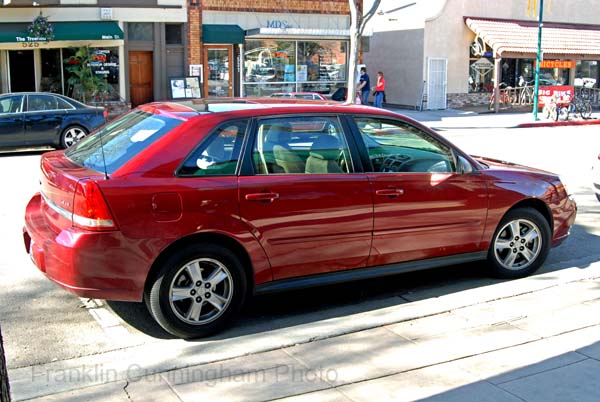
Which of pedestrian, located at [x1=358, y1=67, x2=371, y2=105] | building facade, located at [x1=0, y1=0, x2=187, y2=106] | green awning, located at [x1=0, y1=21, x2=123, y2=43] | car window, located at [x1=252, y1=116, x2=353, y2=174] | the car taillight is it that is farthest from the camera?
pedestrian, located at [x1=358, y1=67, x2=371, y2=105]

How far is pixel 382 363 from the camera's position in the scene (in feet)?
14.8

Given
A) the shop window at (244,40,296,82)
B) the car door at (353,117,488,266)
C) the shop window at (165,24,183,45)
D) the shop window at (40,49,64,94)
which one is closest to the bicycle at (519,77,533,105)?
the shop window at (244,40,296,82)

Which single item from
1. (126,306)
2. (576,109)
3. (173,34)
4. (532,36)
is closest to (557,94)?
(576,109)

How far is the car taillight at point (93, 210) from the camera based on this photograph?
15.0 feet

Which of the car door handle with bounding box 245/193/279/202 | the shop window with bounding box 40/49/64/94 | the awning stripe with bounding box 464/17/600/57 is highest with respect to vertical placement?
the awning stripe with bounding box 464/17/600/57

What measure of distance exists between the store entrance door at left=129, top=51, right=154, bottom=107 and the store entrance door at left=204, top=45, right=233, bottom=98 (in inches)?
79.4

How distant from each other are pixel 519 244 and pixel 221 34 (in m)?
19.7

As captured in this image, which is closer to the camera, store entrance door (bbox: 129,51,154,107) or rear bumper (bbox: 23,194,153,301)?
rear bumper (bbox: 23,194,153,301)

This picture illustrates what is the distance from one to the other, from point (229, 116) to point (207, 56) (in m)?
Result: 20.7

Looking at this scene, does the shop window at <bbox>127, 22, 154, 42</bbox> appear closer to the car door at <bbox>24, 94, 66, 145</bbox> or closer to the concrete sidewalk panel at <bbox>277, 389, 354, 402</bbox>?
the car door at <bbox>24, 94, 66, 145</bbox>

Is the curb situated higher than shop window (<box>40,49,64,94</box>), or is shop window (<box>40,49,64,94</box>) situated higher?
shop window (<box>40,49,64,94</box>)

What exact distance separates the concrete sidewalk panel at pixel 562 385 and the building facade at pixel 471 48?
1042 inches

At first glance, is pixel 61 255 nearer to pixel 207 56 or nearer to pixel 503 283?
pixel 503 283

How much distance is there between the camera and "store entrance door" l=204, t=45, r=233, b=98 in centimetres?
2528
